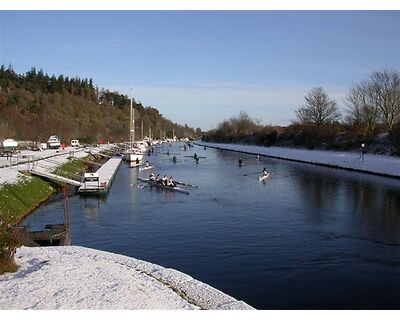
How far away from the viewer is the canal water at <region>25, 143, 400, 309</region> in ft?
44.9

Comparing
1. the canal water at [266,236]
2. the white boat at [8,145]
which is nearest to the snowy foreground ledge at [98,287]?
the canal water at [266,236]

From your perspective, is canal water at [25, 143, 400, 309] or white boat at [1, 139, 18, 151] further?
white boat at [1, 139, 18, 151]

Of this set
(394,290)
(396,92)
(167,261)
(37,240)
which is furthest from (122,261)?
(396,92)

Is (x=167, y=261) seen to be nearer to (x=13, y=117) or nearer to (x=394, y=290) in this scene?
(x=394, y=290)

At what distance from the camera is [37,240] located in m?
17.9

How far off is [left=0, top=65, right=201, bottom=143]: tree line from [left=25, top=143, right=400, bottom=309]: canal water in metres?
49.0

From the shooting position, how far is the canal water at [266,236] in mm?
13688

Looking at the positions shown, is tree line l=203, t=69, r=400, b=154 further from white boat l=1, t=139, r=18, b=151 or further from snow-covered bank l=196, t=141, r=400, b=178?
white boat l=1, t=139, r=18, b=151

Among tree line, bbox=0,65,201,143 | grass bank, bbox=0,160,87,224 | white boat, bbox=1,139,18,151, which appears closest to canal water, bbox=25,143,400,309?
grass bank, bbox=0,160,87,224

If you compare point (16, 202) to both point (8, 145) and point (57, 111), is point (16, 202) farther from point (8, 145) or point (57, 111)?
point (57, 111)

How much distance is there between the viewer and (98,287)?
1052cm

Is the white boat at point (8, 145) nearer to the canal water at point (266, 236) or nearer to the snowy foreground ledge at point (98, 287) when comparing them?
the canal water at point (266, 236)

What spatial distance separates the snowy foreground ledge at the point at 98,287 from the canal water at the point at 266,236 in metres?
2.22

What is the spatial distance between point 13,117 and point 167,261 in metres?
73.2
